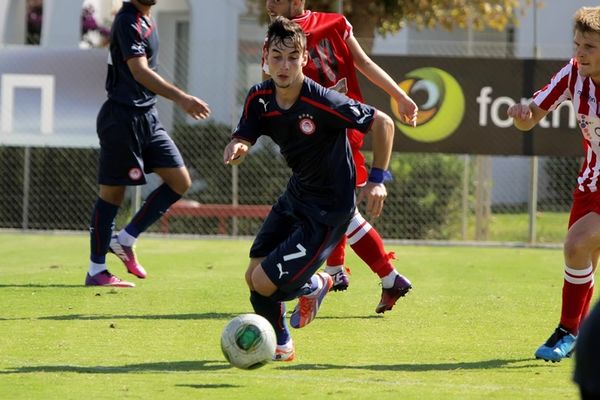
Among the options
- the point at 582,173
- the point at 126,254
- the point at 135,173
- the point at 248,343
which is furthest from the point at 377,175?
the point at 126,254

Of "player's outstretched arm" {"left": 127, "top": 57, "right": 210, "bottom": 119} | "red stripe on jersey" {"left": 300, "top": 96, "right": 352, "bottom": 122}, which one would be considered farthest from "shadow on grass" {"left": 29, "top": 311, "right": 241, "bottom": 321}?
"red stripe on jersey" {"left": 300, "top": 96, "right": 352, "bottom": 122}

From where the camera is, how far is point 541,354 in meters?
6.49

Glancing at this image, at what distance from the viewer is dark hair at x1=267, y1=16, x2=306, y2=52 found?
627 centimetres

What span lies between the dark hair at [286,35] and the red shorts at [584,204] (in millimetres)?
1689

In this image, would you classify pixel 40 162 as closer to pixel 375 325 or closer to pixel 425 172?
pixel 425 172

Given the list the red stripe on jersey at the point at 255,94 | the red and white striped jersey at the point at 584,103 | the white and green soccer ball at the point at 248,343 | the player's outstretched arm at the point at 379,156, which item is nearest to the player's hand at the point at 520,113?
the red and white striped jersey at the point at 584,103

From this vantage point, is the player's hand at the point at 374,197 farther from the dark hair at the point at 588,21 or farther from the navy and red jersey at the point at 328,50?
the navy and red jersey at the point at 328,50

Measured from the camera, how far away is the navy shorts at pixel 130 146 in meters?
9.62

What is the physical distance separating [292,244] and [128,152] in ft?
11.9

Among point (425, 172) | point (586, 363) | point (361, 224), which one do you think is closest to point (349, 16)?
point (425, 172)

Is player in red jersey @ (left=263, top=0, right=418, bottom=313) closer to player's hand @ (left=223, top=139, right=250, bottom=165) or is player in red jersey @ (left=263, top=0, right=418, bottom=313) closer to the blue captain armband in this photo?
the blue captain armband

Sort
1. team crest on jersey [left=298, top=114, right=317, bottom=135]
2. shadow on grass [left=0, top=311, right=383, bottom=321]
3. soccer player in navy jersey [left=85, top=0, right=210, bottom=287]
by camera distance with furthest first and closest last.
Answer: soccer player in navy jersey [left=85, top=0, right=210, bottom=287], shadow on grass [left=0, top=311, right=383, bottom=321], team crest on jersey [left=298, top=114, right=317, bottom=135]

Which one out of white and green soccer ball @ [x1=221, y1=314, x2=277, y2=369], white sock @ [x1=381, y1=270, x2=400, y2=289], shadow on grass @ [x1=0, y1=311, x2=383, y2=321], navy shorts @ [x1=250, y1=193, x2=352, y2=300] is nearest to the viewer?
white and green soccer ball @ [x1=221, y1=314, x2=277, y2=369]

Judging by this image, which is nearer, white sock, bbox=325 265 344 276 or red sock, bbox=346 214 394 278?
red sock, bbox=346 214 394 278
